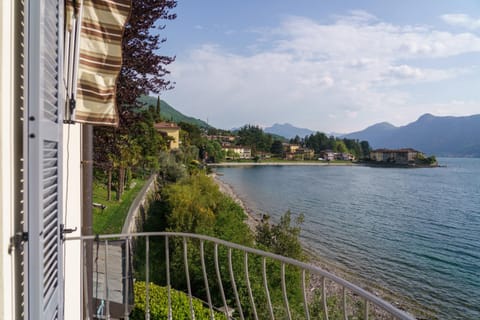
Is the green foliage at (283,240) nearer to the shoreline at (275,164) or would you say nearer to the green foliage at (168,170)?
the green foliage at (168,170)

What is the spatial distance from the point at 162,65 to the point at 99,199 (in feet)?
34.3

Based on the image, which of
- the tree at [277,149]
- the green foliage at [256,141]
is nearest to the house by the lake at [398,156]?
the tree at [277,149]

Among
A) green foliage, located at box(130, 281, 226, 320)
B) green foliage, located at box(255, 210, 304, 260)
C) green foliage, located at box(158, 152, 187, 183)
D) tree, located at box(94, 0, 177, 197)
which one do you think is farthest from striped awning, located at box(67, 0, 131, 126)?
green foliage, located at box(158, 152, 187, 183)

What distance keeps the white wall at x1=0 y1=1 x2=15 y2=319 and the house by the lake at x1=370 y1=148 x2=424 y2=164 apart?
391ft

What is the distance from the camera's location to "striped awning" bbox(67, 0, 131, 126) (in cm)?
224

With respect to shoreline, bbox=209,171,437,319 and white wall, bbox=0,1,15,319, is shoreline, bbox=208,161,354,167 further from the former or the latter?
white wall, bbox=0,1,15,319

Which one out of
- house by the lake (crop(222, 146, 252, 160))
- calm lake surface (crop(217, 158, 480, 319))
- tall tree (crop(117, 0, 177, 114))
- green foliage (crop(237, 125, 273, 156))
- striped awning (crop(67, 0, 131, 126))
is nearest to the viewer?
striped awning (crop(67, 0, 131, 126))

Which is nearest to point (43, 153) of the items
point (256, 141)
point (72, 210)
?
point (72, 210)

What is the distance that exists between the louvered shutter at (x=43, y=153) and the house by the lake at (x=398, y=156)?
118934mm

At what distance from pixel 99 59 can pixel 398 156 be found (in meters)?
121

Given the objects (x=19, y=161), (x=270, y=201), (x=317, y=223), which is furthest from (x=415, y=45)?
(x=19, y=161)

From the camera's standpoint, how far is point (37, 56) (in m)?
1.25

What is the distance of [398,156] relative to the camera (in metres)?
113

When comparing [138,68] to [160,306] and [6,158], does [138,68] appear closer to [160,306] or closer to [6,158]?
[160,306]
